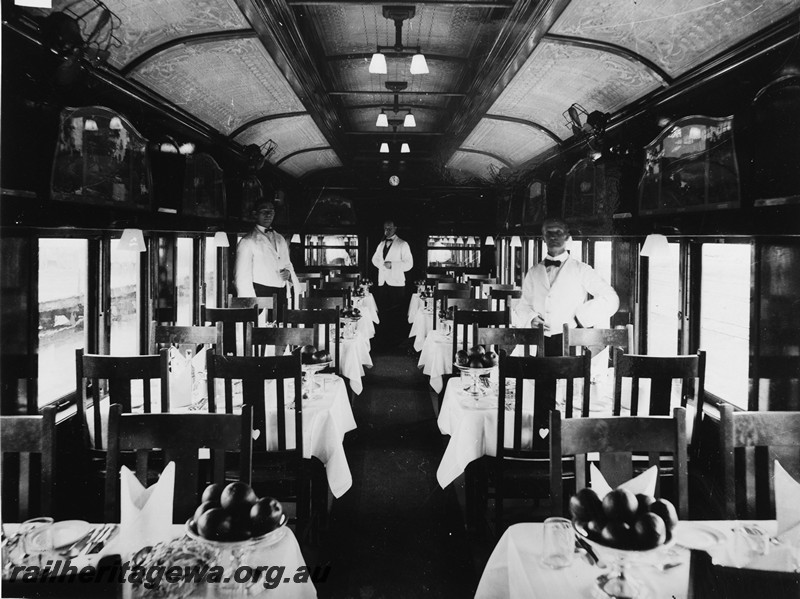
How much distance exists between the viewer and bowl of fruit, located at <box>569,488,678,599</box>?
138 centimetres

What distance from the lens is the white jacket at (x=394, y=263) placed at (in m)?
11.5

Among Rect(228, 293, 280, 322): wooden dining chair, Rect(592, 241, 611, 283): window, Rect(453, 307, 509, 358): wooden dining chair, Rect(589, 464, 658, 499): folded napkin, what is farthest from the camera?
Rect(592, 241, 611, 283): window

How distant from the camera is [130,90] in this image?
429cm

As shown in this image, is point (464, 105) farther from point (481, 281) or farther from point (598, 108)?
point (481, 281)

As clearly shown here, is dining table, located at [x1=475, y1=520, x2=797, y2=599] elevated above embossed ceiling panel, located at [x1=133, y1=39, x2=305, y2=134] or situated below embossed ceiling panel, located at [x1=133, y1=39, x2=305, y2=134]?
below

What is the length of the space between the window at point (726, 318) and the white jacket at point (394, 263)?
7887 millimetres

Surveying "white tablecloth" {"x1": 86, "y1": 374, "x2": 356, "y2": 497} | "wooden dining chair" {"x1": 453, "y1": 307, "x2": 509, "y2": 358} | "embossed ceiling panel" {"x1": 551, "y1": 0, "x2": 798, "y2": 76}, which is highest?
"embossed ceiling panel" {"x1": 551, "y1": 0, "x2": 798, "y2": 76}

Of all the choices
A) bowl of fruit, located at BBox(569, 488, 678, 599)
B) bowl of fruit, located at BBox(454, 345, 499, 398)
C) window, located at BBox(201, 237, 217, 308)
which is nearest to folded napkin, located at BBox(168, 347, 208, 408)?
bowl of fruit, located at BBox(454, 345, 499, 398)

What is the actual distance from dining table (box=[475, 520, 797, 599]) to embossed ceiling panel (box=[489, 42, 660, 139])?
3594mm

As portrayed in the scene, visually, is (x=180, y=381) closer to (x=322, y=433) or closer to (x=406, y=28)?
(x=322, y=433)

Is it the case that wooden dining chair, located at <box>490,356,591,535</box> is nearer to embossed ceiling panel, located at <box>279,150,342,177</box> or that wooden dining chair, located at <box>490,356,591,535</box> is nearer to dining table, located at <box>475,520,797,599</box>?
dining table, located at <box>475,520,797,599</box>

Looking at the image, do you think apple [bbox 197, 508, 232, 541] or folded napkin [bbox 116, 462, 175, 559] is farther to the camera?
folded napkin [bbox 116, 462, 175, 559]

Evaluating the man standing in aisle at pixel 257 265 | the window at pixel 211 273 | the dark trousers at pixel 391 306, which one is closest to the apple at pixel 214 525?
the window at pixel 211 273

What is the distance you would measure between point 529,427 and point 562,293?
7.55 feet
